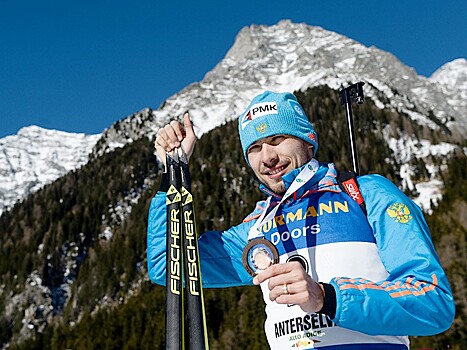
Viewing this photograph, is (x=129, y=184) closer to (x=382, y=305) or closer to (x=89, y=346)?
(x=89, y=346)

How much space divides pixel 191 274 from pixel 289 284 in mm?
1006

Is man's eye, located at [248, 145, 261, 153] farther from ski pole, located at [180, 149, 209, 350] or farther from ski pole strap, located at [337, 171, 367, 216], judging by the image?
ski pole strap, located at [337, 171, 367, 216]

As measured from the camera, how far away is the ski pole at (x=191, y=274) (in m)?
2.78

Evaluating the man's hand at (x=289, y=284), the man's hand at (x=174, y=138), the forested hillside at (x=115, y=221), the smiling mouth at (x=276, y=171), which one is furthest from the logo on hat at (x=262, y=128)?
the forested hillside at (x=115, y=221)

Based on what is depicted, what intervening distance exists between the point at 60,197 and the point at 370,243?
506 feet

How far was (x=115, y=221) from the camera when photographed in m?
144

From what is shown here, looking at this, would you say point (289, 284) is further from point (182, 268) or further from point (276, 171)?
point (276, 171)

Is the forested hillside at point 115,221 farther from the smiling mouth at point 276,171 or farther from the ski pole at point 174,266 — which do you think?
the smiling mouth at point 276,171

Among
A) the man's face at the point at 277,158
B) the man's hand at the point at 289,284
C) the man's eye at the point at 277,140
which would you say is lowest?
the man's hand at the point at 289,284

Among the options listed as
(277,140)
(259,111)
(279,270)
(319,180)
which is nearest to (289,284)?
(279,270)

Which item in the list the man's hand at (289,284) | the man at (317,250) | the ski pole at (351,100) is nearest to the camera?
the man's hand at (289,284)

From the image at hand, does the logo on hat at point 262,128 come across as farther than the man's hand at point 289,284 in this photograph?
Yes

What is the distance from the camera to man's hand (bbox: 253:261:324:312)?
2127 millimetres

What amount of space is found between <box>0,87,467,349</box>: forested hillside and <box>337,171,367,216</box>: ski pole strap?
3410 inches
